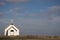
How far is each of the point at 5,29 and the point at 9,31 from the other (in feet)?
5.25

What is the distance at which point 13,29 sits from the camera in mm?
40250

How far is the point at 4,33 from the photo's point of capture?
3975cm

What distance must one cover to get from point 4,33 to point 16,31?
3.12 metres

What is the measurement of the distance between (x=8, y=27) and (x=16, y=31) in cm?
244

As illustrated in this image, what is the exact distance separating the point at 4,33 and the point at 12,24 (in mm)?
3082

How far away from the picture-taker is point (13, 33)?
40.9m

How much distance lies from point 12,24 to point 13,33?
2667 mm

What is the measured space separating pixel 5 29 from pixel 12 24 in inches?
85.7

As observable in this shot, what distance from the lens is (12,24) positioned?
1564 inches

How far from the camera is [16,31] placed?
4047cm

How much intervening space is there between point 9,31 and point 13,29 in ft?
3.91
